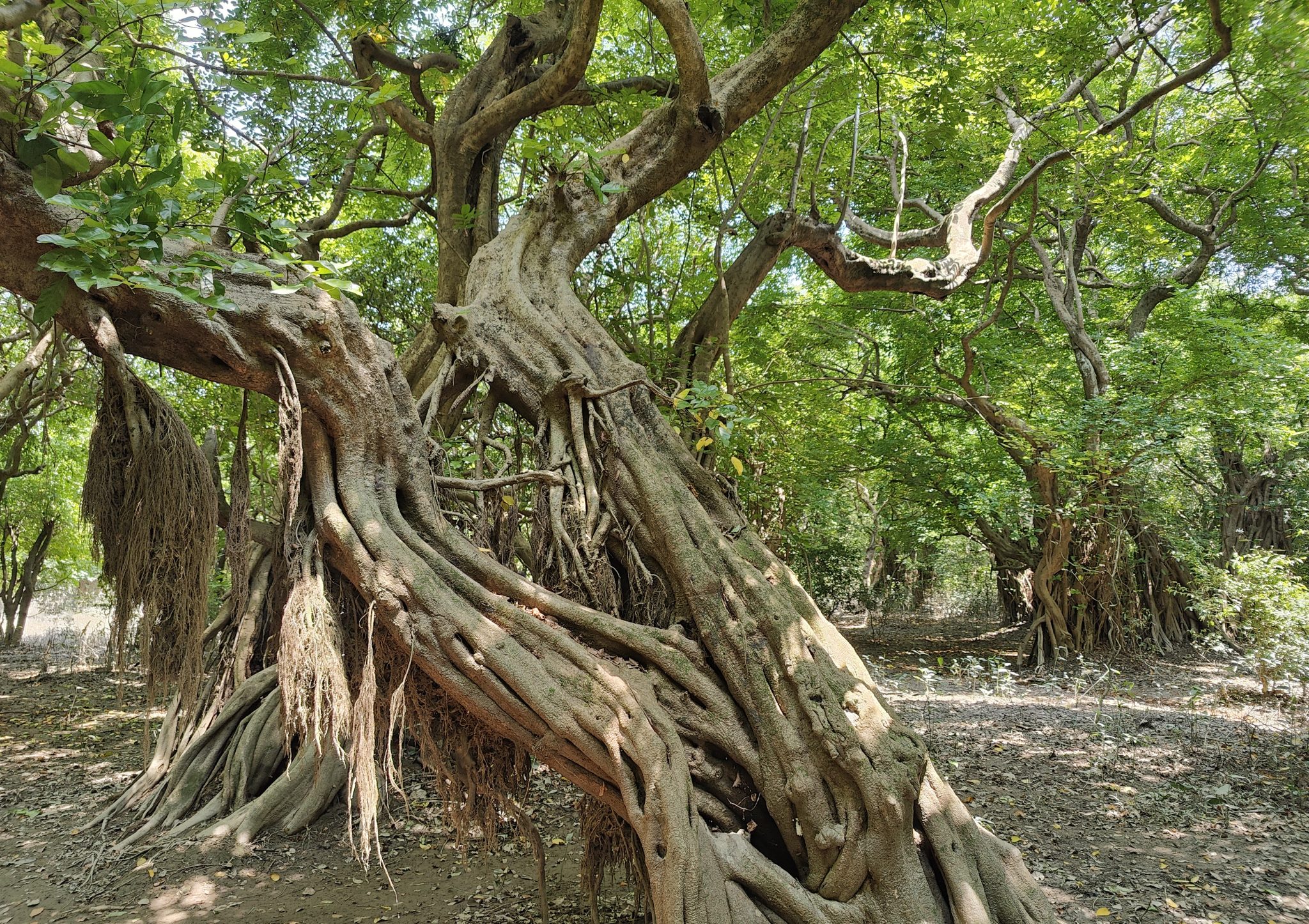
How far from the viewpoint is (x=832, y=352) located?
12.6 meters

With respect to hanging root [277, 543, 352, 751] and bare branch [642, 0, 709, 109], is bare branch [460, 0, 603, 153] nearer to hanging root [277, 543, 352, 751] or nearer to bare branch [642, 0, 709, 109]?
bare branch [642, 0, 709, 109]

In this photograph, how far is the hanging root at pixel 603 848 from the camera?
3.34 m

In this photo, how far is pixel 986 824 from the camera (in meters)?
4.96

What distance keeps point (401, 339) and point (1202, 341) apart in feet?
31.8

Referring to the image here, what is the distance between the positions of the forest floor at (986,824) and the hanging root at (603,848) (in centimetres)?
58

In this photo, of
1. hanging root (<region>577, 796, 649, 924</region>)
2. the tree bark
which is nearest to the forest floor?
hanging root (<region>577, 796, 649, 924</region>)

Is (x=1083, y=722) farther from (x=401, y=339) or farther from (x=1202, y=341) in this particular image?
(x=401, y=339)

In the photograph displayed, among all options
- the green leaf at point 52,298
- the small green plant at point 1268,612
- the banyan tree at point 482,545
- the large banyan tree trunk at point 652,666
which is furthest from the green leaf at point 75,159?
the small green plant at point 1268,612

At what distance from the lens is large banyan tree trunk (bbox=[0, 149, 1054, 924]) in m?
2.92

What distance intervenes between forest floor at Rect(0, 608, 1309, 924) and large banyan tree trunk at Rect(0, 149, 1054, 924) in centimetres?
130

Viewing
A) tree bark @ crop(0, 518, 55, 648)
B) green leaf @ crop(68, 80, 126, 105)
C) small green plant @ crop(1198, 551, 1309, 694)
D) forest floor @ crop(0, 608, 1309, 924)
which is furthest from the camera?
tree bark @ crop(0, 518, 55, 648)

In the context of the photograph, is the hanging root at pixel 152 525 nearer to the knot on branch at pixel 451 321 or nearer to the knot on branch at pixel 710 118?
the knot on branch at pixel 451 321

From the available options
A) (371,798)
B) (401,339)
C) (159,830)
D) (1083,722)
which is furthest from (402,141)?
(1083,722)

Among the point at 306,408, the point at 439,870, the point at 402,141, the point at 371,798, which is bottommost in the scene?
the point at 439,870
